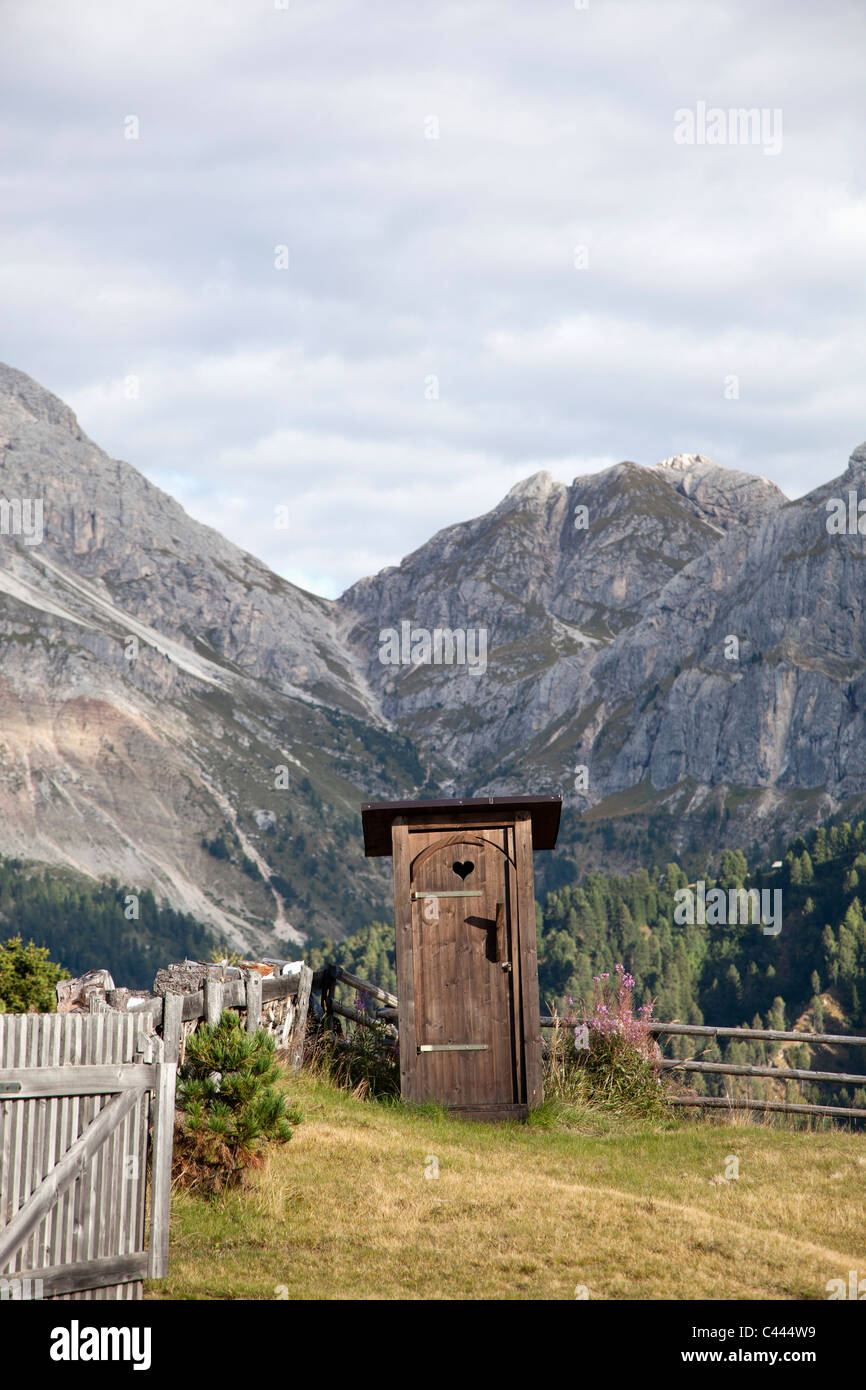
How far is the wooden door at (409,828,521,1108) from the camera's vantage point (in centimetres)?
1584

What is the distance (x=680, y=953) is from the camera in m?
192

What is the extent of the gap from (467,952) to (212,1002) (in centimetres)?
408

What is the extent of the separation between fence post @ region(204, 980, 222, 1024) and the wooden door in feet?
11.2

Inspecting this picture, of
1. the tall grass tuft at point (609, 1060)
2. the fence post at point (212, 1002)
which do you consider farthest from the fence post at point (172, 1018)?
the tall grass tuft at point (609, 1060)

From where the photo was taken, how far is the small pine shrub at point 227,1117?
11.3 m

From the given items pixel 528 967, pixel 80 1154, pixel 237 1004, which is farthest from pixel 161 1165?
pixel 528 967

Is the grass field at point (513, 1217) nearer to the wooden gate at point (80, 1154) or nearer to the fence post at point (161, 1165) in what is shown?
the fence post at point (161, 1165)

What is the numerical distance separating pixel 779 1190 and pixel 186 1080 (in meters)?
6.50

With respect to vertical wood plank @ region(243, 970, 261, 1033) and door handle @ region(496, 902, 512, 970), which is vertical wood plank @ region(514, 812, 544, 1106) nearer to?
door handle @ region(496, 902, 512, 970)

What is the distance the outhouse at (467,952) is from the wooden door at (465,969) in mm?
14

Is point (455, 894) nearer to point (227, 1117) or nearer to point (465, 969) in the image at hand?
point (465, 969)
